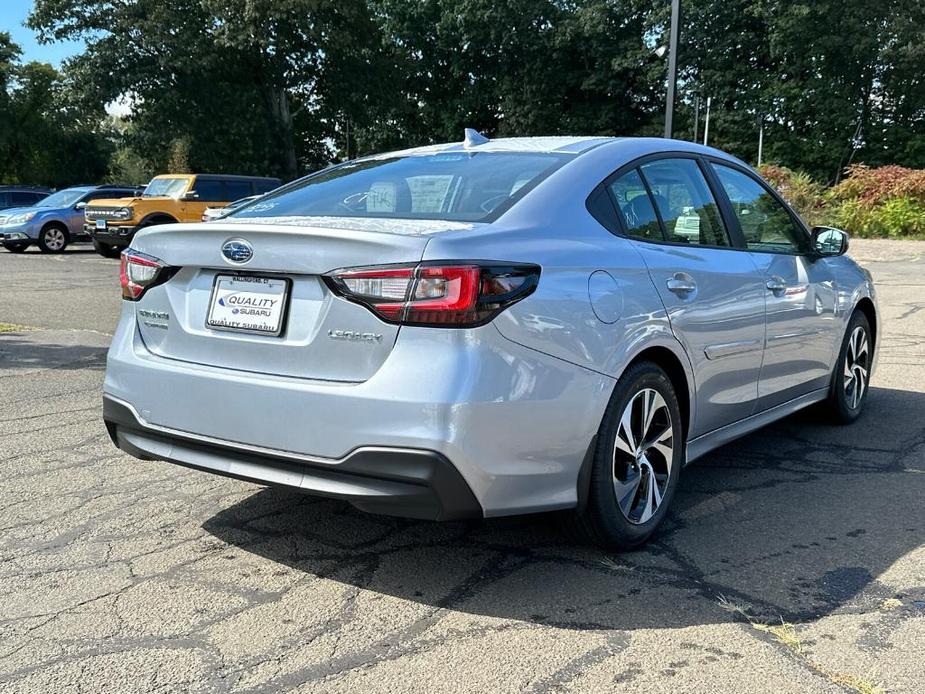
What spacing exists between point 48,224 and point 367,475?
21.0 meters

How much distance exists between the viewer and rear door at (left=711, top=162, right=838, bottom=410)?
177 inches

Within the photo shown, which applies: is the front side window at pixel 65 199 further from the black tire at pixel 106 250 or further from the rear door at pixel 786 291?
the rear door at pixel 786 291

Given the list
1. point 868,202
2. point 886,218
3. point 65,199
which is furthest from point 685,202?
point 65,199

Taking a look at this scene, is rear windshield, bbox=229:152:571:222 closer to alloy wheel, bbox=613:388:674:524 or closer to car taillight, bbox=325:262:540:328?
car taillight, bbox=325:262:540:328

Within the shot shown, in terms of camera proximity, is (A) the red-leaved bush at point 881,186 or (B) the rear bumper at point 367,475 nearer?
(B) the rear bumper at point 367,475

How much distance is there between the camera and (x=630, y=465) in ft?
11.5

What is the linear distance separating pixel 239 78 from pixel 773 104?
21.0m

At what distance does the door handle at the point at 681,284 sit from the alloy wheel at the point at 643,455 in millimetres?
432

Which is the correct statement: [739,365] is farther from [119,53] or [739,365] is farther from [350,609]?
[119,53]

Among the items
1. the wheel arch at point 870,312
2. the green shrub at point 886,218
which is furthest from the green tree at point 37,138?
the wheel arch at point 870,312

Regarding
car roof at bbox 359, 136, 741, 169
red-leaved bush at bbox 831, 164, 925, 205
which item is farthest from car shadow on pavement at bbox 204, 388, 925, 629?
red-leaved bush at bbox 831, 164, 925, 205

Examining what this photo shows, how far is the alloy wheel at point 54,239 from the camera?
846 inches

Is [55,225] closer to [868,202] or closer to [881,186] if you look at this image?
[868,202]

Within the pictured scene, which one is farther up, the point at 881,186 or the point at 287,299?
the point at 881,186
